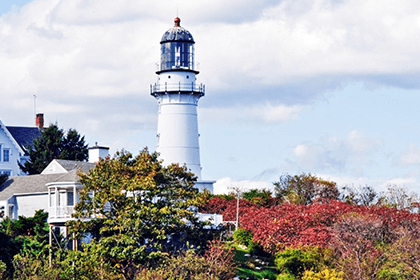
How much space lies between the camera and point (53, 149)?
59.7 m

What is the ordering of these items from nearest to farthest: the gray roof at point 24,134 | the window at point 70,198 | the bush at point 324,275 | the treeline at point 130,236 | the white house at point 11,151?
1. the treeline at point 130,236
2. the bush at point 324,275
3. the window at point 70,198
4. the white house at point 11,151
5. the gray roof at point 24,134

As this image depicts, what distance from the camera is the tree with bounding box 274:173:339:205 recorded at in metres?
62.4

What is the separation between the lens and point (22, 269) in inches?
1405

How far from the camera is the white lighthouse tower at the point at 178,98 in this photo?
59188 mm

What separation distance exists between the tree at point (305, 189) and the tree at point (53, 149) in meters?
15.5


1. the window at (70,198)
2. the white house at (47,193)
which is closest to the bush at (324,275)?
the white house at (47,193)

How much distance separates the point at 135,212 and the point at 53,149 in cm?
2313

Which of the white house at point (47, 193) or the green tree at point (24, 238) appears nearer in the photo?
the green tree at point (24, 238)

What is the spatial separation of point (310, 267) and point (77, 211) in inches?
461

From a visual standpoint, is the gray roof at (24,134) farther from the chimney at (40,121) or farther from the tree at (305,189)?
the tree at (305,189)

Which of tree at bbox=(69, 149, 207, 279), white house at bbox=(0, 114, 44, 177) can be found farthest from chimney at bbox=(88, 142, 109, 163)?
white house at bbox=(0, 114, 44, 177)

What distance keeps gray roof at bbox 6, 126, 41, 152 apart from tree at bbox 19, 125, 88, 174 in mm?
2926

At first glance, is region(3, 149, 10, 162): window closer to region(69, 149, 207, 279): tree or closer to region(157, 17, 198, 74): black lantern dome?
region(157, 17, 198, 74): black lantern dome

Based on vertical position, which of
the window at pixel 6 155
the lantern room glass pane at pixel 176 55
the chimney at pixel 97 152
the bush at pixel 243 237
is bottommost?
the bush at pixel 243 237
